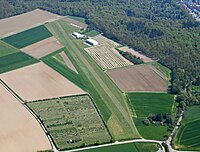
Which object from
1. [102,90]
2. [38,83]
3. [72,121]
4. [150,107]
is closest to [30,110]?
[72,121]

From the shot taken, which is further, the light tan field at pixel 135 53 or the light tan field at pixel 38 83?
the light tan field at pixel 135 53

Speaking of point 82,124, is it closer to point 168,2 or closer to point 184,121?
point 184,121

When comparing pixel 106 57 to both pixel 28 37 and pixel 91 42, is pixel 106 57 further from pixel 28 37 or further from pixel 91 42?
pixel 28 37

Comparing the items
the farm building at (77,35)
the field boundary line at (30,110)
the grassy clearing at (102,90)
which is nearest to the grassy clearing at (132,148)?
the grassy clearing at (102,90)

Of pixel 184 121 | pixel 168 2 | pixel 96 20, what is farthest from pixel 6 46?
pixel 168 2

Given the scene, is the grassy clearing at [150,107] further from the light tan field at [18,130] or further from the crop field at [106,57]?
the light tan field at [18,130]
